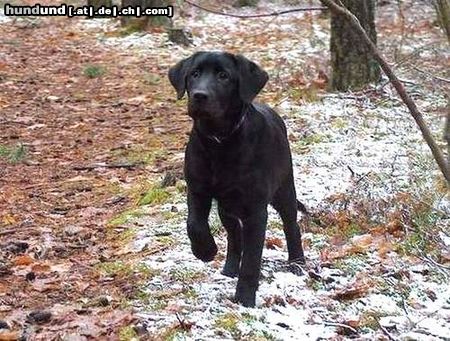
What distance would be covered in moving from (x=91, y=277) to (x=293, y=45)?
9.64m

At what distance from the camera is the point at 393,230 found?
5234mm

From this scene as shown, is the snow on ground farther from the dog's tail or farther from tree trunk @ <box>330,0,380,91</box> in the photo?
tree trunk @ <box>330,0,380,91</box>

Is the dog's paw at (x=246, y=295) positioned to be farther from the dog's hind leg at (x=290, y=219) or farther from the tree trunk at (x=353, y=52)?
the tree trunk at (x=353, y=52)

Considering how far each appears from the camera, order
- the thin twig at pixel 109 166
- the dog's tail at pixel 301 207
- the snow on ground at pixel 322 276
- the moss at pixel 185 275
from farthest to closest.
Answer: the thin twig at pixel 109 166, the dog's tail at pixel 301 207, the moss at pixel 185 275, the snow on ground at pixel 322 276

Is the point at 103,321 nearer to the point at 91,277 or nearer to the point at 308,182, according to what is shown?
the point at 91,277

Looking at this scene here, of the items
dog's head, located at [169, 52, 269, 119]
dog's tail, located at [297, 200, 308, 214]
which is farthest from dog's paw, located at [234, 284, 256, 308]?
dog's tail, located at [297, 200, 308, 214]

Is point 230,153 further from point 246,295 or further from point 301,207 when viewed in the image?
point 301,207

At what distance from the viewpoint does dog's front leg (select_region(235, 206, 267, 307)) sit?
4.03 m

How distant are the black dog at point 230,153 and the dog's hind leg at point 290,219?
0.50m

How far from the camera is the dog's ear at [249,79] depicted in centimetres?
393

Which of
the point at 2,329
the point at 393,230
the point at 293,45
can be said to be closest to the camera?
the point at 2,329

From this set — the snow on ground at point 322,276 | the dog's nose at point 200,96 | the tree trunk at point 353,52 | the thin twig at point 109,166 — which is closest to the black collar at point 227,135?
the dog's nose at point 200,96

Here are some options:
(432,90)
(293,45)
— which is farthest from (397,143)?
(293,45)

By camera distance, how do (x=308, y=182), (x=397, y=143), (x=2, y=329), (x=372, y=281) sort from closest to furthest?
(x=2, y=329) < (x=372, y=281) < (x=308, y=182) < (x=397, y=143)
